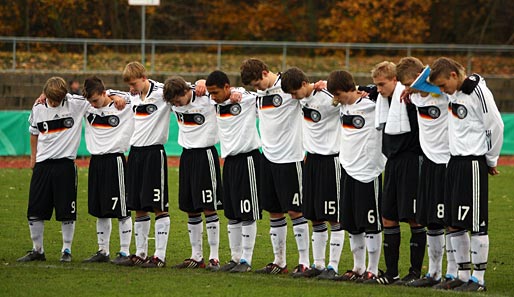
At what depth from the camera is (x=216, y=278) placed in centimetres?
1123

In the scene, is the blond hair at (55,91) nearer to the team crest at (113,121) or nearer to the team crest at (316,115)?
the team crest at (113,121)

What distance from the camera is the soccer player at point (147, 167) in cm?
1214

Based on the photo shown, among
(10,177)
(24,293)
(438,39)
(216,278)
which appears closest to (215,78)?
(216,278)

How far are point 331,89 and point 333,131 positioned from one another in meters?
0.59

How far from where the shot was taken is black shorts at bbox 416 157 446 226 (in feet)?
34.2

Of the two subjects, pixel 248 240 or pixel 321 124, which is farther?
pixel 248 240

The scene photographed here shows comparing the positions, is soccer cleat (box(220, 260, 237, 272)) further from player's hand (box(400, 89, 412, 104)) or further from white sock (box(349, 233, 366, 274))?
player's hand (box(400, 89, 412, 104))

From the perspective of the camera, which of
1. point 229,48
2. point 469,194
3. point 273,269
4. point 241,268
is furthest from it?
point 229,48

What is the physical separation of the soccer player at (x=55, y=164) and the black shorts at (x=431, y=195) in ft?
13.7

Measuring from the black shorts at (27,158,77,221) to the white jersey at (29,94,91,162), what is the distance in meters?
0.12

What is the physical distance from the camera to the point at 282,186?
Result: 11.6 meters

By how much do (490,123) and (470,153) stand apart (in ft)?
1.11

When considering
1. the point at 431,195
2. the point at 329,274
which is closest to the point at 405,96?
the point at 431,195

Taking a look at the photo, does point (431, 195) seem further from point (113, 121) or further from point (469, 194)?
point (113, 121)
